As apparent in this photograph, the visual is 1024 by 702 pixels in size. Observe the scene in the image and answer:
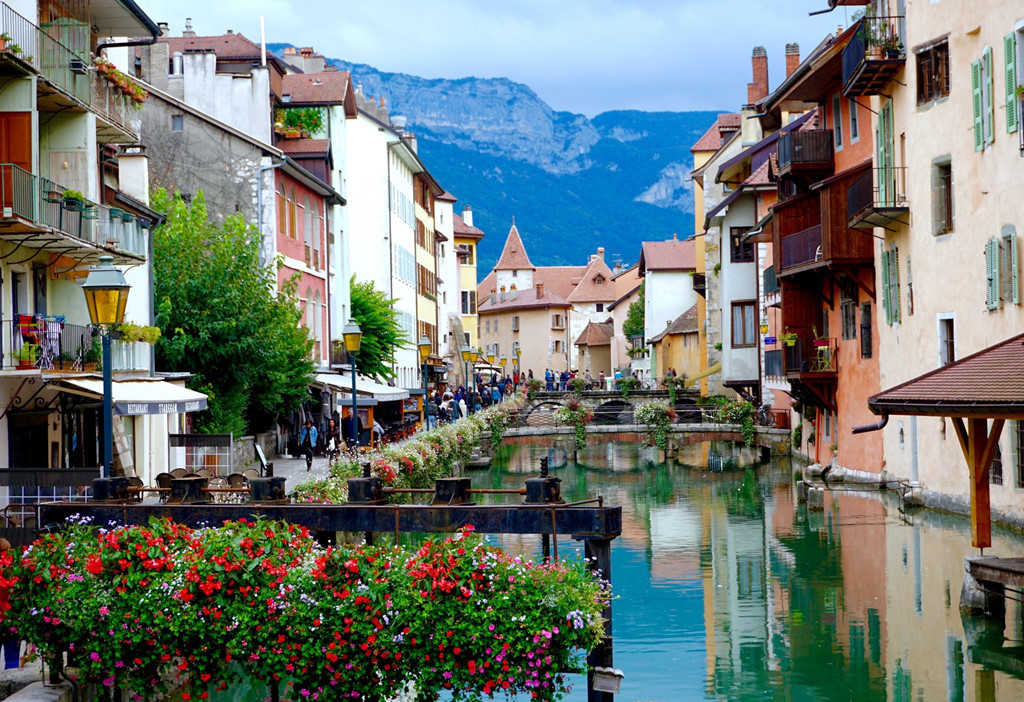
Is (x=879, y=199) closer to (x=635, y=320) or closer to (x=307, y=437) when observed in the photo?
(x=307, y=437)

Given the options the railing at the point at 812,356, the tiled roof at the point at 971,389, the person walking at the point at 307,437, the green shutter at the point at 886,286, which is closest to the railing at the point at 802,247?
the railing at the point at 812,356

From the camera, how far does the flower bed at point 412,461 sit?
2000 cm

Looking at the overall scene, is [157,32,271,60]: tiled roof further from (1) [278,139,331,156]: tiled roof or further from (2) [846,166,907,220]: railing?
(2) [846,166,907,220]: railing

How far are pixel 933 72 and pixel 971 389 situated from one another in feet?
42.8

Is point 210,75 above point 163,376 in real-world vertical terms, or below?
above

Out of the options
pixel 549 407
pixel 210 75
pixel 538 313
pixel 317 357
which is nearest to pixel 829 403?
pixel 317 357

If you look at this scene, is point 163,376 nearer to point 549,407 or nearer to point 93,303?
point 93,303

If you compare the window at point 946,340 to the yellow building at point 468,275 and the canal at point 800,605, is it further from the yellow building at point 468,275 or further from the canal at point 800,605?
the yellow building at point 468,275

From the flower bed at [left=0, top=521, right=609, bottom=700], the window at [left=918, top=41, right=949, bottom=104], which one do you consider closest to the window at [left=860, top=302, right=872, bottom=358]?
the window at [left=918, top=41, right=949, bottom=104]

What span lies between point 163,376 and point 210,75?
1630cm

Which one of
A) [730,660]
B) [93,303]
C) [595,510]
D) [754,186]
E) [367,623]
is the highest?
[754,186]

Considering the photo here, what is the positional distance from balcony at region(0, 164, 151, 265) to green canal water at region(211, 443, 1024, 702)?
969 centimetres

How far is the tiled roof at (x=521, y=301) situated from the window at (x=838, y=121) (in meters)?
91.0

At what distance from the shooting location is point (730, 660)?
16.9 m
